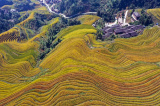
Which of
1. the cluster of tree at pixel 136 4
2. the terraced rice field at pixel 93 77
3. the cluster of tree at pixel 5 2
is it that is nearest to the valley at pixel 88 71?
the terraced rice field at pixel 93 77

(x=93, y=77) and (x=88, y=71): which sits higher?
(x=88, y=71)

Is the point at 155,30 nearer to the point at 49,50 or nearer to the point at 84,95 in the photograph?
the point at 84,95

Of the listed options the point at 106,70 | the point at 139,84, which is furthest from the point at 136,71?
the point at 106,70

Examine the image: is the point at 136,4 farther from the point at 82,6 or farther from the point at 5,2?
the point at 5,2

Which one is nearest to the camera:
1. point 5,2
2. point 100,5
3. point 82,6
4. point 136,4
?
point 136,4

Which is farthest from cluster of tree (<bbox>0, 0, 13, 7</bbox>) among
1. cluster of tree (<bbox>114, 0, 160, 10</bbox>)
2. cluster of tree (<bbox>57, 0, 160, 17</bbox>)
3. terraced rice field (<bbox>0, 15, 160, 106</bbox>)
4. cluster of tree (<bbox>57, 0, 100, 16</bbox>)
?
cluster of tree (<bbox>114, 0, 160, 10</bbox>)

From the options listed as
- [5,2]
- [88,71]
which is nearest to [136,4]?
[88,71]

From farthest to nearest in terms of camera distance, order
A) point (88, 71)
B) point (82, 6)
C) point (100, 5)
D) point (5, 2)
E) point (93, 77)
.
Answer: point (5, 2), point (82, 6), point (100, 5), point (88, 71), point (93, 77)

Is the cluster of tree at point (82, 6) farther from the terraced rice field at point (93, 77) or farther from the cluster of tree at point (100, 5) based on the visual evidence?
the terraced rice field at point (93, 77)

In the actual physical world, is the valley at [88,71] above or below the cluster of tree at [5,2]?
below
